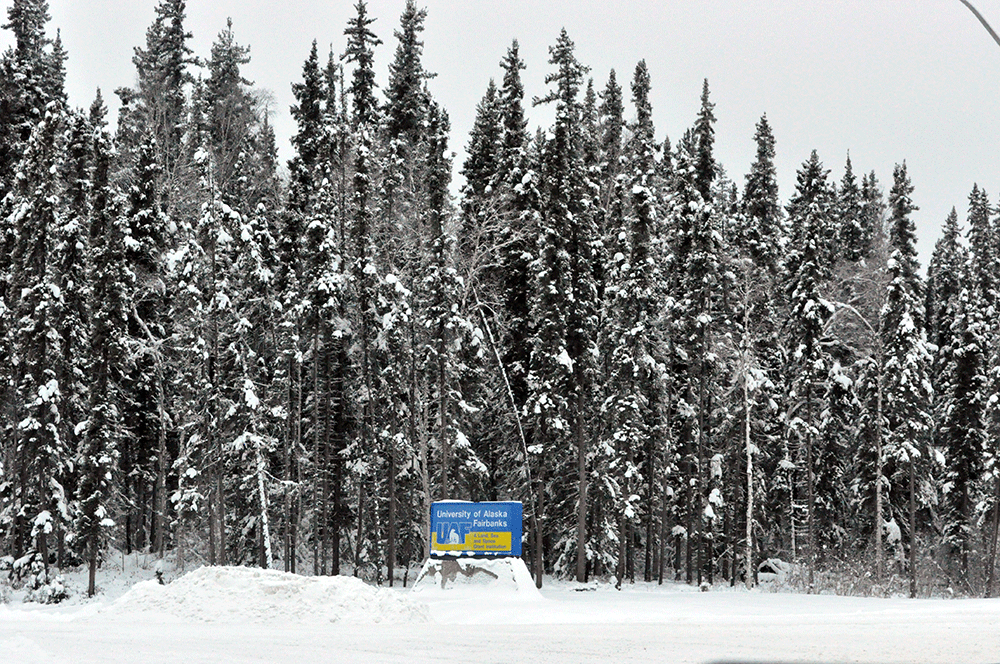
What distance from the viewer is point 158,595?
19359 mm

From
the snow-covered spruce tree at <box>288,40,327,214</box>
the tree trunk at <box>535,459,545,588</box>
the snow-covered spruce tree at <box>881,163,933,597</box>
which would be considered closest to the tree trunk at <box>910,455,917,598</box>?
the snow-covered spruce tree at <box>881,163,933,597</box>

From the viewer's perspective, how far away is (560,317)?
1522 inches

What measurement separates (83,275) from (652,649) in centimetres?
3105

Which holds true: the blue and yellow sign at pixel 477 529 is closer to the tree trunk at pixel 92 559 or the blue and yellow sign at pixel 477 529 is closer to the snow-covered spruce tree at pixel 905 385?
the tree trunk at pixel 92 559

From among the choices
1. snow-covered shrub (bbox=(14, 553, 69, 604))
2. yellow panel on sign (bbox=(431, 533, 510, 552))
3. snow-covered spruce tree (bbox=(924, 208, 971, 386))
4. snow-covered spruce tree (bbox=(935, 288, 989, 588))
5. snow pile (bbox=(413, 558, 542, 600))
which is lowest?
snow-covered shrub (bbox=(14, 553, 69, 604))

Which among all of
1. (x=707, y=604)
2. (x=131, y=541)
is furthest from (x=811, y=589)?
(x=131, y=541)

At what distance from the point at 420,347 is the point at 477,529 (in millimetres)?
14714

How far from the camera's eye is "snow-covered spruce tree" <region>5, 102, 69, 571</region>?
36.1 m

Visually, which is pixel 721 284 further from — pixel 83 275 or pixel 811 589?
pixel 83 275

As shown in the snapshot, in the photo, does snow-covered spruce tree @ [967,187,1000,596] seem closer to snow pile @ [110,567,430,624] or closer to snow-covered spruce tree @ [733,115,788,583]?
snow-covered spruce tree @ [733,115,788,583]

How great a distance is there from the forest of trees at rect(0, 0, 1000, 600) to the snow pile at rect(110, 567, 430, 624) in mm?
17892

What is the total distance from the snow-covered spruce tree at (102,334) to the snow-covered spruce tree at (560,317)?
1537 cm

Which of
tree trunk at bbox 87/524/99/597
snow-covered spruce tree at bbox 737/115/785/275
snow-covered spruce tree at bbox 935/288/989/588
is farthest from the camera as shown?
snow-covered spruce tree at bbox 737/115/785/275

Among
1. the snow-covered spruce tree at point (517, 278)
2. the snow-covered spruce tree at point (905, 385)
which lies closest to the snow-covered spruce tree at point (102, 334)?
the snow-covered spruce tree at point (517, 278)
